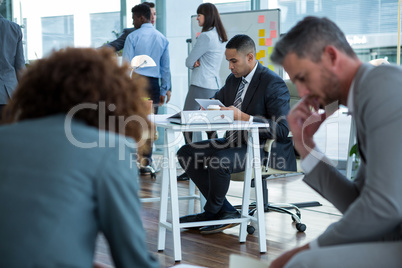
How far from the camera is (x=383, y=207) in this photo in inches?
44.9

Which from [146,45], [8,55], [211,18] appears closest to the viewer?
[8,55]

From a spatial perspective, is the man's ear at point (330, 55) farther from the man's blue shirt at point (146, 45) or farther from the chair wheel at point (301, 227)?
the man's blue shirt at point (146, 45)

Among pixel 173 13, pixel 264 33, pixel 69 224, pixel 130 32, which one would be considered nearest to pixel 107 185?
pixel 69 224

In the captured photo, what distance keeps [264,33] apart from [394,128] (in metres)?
4.08

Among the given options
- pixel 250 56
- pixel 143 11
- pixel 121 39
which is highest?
pixel 143 11

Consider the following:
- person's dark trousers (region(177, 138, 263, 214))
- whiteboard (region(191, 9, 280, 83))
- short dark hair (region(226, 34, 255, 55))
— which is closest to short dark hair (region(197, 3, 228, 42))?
whiteboard (region(191, 9, 280, 83))

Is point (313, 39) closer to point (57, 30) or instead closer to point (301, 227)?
point (301, 227)

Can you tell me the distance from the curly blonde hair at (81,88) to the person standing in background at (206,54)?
345cm

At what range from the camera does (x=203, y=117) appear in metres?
2.82

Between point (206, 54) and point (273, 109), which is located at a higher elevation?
point (206, 54)

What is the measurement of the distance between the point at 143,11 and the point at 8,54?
1995mm

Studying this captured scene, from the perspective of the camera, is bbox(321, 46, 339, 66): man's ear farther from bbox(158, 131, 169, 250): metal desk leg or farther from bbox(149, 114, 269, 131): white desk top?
bbox(158, 131, 169, 250): metal desk leg

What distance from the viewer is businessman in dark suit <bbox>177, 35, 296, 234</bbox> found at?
320 cm

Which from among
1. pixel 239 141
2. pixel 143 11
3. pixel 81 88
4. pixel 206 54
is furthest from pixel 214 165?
pixel 143 11
